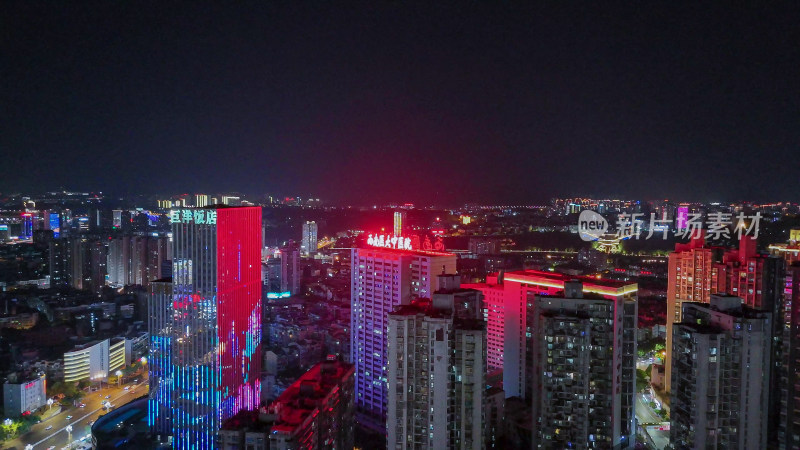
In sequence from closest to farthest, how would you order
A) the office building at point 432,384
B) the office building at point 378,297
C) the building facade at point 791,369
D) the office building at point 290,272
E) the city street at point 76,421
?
the office building at point 432,384
the building facade at point 791,369
the city street at point 76,421
the office building at point 378,297
the office building at point 290,272

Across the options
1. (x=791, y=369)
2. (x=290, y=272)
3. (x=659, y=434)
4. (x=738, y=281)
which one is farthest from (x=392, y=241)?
(x=290, y=272)

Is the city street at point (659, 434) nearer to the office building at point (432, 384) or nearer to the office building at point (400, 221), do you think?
the office building at point (432, 384)

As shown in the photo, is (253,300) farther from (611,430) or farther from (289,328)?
(611,430)

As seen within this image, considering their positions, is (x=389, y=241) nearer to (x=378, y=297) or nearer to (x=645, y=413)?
(x=378, y=297)

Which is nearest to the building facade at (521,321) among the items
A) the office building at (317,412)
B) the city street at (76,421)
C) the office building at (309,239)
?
the office building at (317,412)

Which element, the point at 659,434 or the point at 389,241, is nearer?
the point at 659,434

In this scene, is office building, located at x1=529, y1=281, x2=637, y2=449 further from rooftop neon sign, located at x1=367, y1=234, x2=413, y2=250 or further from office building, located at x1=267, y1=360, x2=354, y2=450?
rooftop neon sign, located at x1=367, y1=234, x2=413, y2=250
